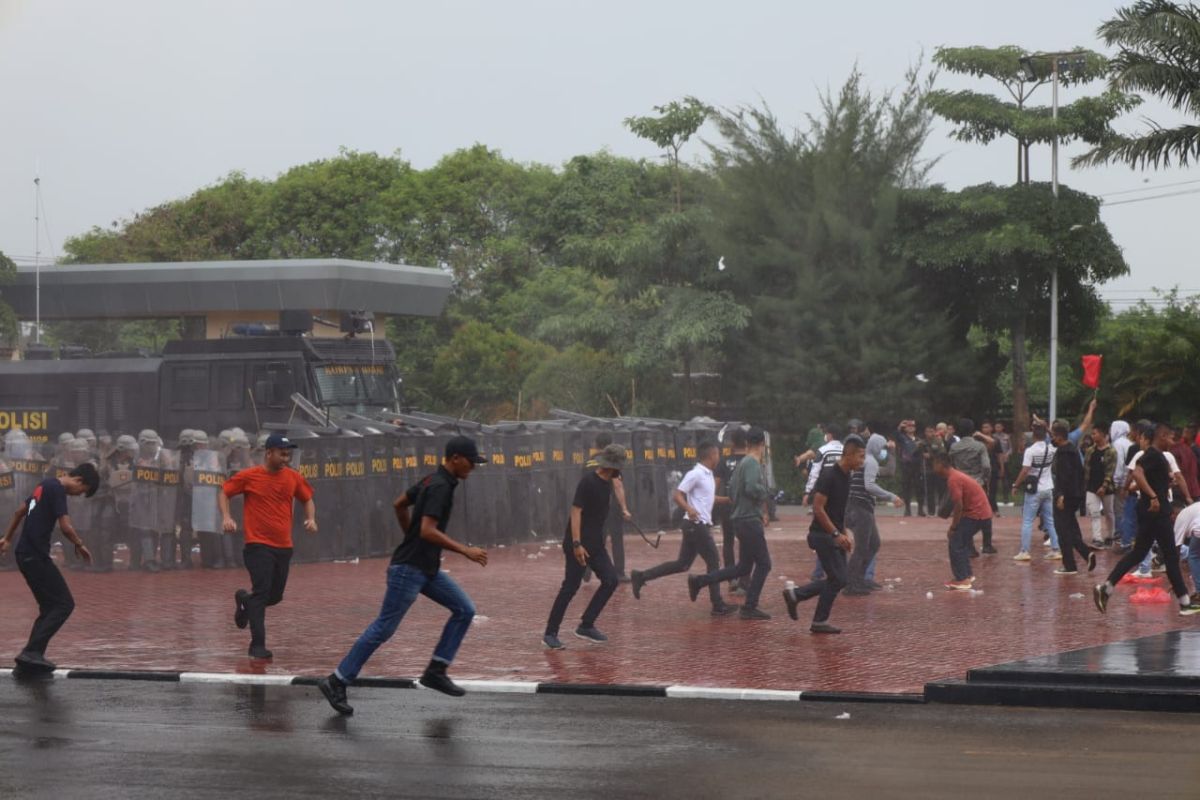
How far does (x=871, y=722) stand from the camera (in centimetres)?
1021

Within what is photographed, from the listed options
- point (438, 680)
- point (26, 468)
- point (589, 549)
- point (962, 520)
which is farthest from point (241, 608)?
point (26, 468)

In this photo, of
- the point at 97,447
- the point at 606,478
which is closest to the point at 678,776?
the point at 606,478

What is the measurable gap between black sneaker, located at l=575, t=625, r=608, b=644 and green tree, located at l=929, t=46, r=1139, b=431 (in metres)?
34.7

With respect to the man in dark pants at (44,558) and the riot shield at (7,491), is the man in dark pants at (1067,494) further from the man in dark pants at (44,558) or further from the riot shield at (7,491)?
the riot shield at (7,491)

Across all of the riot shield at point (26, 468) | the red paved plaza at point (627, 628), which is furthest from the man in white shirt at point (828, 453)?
the riot shield at point (26, 468)

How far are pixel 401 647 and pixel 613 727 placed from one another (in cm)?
462

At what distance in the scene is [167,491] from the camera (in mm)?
22844

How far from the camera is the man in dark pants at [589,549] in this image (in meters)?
14.1

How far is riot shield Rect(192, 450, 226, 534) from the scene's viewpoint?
22.8 m

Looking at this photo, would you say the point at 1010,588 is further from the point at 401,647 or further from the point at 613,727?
the point at 613,727

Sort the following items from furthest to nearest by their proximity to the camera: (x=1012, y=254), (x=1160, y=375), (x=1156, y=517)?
1. (x=1012, y=254)
2. (x=1160, y=375)
3. (x=1156, y=517)

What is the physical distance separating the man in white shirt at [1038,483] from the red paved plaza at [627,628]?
2.06 ft

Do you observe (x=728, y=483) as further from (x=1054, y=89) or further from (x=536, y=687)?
(x=1054, y=89)

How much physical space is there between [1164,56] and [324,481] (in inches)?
771
